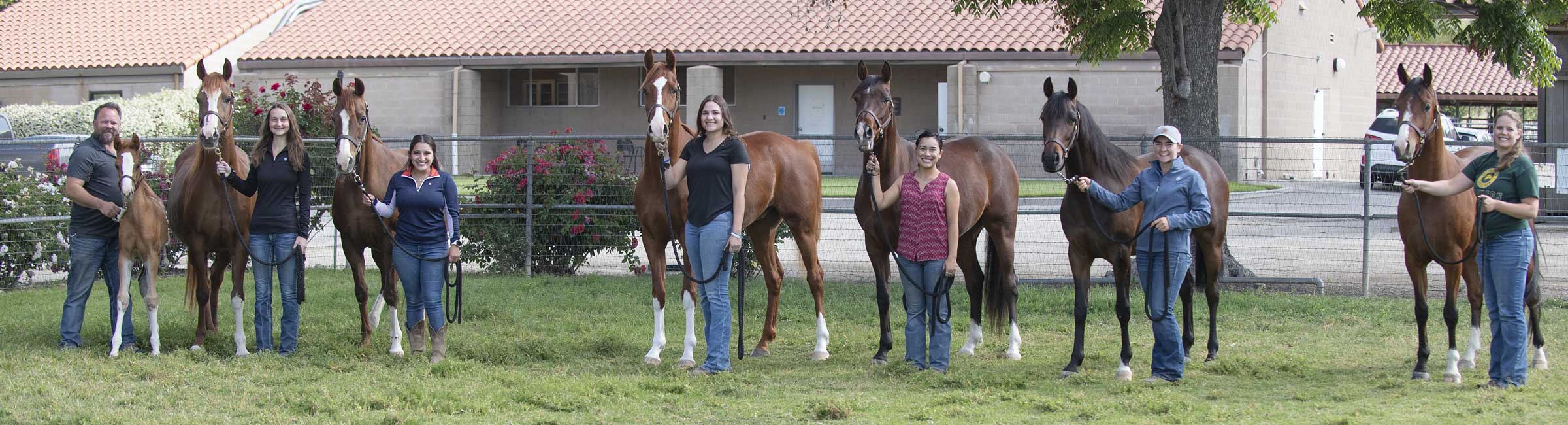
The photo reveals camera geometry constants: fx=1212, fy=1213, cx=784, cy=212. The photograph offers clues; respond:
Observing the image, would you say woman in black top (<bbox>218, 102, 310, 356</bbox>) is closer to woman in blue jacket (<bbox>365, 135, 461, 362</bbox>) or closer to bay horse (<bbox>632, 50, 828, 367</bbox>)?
woman in blue jacket (<bbox>365, 135, 461, 362</bbox>)

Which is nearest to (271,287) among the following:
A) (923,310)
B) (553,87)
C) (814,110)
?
(923,310)

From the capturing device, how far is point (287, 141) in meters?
6.97

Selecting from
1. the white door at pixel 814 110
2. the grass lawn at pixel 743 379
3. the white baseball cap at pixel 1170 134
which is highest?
the white door at pixel 814 110

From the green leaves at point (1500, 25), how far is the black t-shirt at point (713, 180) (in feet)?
21.7

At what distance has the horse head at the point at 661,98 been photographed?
633 centimetres

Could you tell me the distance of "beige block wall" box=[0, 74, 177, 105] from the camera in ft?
88.0

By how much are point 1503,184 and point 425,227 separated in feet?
18.1

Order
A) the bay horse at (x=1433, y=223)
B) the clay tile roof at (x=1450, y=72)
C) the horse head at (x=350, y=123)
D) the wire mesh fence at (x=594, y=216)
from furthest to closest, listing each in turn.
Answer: the clay tile roof at (x=1450, y=72), the wire mesh fence at (x=594, y=216), the horse head at (x=350, y=123), the bay horse at (x=1433, y=223)

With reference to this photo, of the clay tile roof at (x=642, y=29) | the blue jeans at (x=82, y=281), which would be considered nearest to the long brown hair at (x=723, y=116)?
the blue jeans at (x=82, y=281)

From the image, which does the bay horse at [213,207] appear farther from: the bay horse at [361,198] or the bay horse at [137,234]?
the bay horse at [361,198]

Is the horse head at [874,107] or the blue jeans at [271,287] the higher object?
the horse head at [874,107]

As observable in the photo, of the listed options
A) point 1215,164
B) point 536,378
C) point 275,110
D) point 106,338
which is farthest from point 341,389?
point 1215,164

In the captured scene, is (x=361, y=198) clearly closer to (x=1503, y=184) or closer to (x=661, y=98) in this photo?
(x=661, y=98)

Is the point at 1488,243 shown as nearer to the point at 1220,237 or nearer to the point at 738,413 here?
the point at 1220,237
